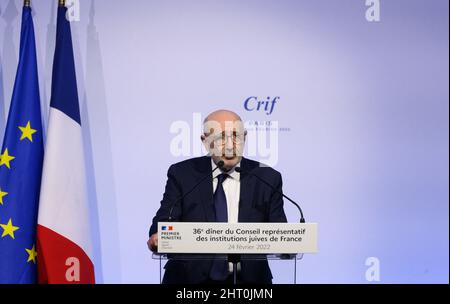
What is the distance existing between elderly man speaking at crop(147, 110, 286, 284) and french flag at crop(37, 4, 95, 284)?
2.39 feet

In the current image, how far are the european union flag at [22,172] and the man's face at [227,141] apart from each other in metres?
1.15

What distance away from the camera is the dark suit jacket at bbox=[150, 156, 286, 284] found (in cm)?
330

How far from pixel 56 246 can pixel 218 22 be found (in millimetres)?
1809

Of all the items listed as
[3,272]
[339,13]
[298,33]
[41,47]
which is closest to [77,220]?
[3,272]

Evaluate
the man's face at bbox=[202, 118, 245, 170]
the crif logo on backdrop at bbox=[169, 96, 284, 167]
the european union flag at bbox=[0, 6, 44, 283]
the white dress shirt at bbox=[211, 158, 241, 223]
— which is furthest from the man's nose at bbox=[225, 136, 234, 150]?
the european union flag at bbox=[0, 6, 44, 283]

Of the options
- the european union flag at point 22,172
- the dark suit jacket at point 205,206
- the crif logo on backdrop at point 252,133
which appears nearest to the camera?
the dark suit jacket at point 205,206

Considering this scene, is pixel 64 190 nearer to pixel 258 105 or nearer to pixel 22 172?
pixel 22 172

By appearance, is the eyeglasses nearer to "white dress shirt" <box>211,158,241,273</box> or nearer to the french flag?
"white dress shirt" <box>211,158,241,273</box>

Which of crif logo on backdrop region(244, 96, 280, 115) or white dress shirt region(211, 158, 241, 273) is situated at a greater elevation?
crif logo on backdrop region(244, 96, 280, 115)

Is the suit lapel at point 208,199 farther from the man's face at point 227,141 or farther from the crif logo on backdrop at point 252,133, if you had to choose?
the crif logo on backdrop at point 252,133

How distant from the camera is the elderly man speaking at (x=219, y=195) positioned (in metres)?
3.32

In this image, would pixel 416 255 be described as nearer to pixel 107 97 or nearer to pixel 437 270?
pixel 437 270

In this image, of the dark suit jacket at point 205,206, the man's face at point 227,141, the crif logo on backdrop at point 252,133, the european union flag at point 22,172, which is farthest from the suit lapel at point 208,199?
the european union flag at point 22,172

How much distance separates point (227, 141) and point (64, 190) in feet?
3.64
